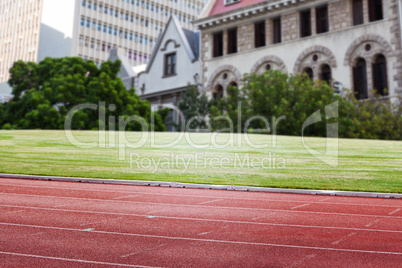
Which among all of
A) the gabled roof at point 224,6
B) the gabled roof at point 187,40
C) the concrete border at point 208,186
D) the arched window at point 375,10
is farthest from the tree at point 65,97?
the concrete border at point 208,186

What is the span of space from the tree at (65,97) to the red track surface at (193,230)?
886 inches

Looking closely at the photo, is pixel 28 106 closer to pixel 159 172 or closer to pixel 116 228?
pixel 159 172

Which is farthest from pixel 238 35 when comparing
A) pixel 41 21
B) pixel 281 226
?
pixel 41 21

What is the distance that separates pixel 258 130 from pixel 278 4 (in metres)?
13.3

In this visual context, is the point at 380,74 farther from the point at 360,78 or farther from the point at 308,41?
the point at 308,41

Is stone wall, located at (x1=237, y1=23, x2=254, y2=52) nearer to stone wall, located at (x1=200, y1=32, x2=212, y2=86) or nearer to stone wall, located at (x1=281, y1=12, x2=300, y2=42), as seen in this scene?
stone wall, located at (x1=281, y1=12, x2=300, y2=42)

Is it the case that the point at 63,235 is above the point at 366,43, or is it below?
below

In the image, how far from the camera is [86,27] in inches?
3169

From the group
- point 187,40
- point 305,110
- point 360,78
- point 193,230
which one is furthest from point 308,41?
point 193,230

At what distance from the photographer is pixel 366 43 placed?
31484mm

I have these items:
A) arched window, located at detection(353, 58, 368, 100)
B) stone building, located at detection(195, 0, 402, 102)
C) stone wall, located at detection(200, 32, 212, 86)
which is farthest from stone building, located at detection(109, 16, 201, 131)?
arched window, located at detection(353, 58, 368, 100)

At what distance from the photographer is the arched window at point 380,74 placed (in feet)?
102

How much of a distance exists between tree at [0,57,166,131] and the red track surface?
22492 mm

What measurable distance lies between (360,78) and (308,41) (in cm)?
521
